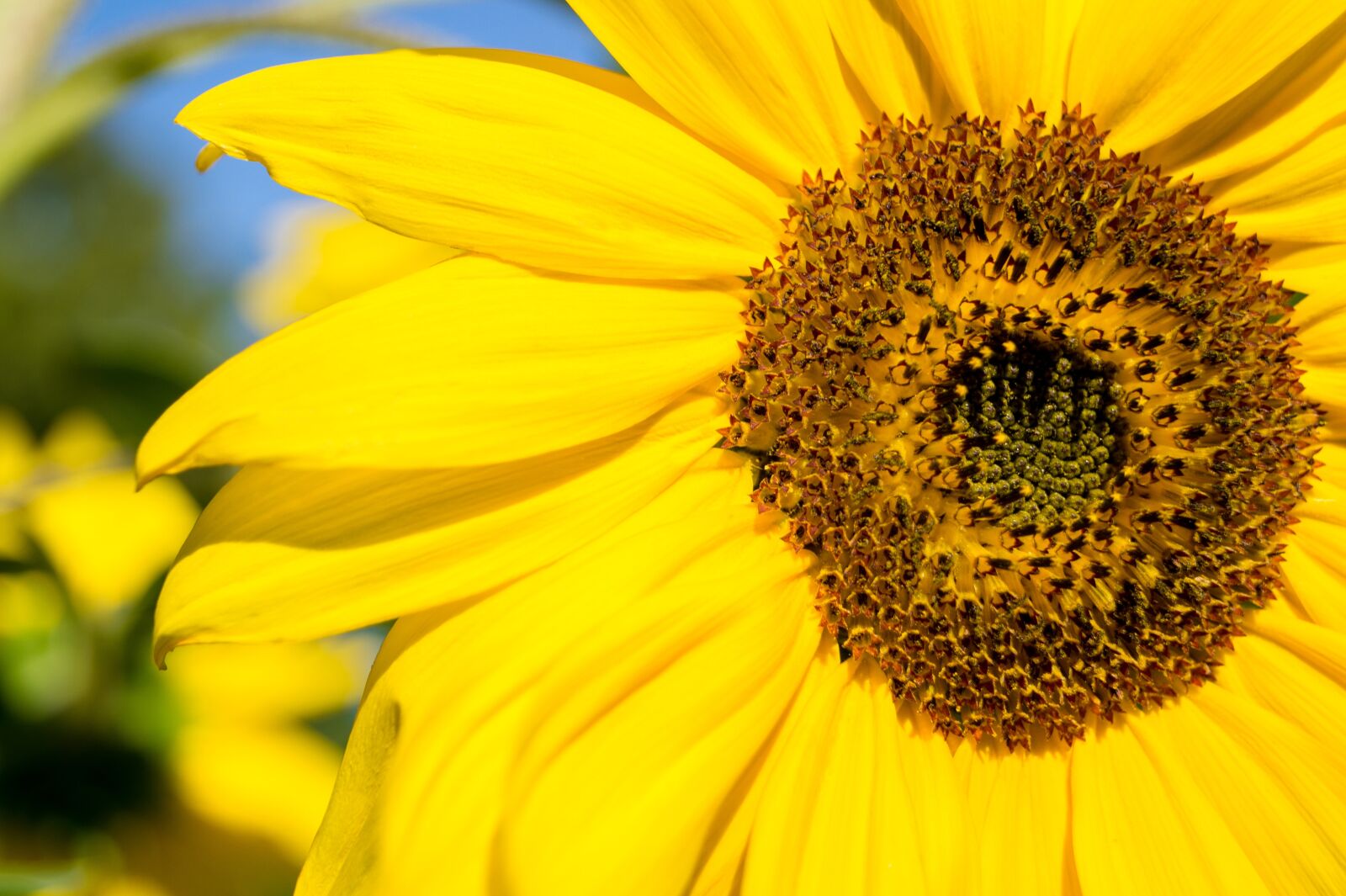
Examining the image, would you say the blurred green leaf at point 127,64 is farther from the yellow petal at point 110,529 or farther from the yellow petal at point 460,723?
the yellow petal at point 110,529

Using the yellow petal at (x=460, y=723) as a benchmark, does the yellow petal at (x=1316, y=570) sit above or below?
above

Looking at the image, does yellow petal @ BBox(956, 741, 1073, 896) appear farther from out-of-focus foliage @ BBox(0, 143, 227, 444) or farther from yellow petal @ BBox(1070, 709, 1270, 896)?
out-of-focus foliage @ BBox(0, 143, 227, 444)

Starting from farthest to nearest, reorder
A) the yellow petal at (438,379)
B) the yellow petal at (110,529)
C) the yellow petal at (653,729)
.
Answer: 1. the yellow petal at (110,529)
2. the yellow petal at (653,729)
3. the yellow petal at (438,379)

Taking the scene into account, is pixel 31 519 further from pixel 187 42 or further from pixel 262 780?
pixel 187 42

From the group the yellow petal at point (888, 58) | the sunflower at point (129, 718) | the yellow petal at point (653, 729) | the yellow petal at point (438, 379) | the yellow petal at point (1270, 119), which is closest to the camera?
the yellow petal at point (438, 379)

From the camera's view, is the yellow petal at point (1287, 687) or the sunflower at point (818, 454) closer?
the sunflower at point (818, 454)

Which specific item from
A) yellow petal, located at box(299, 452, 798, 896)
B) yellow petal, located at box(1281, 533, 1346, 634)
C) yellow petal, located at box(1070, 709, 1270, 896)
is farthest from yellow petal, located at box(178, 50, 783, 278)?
yellow petal, located at box(1281, 533, 1346, 634)

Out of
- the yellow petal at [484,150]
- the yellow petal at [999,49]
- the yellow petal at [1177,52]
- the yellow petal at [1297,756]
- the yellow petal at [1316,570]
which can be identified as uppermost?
the yellow petal at [1177,52]

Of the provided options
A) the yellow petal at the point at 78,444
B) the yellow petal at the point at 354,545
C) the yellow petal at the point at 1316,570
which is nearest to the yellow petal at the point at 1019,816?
A: the yellow petal at the point at 1316,570
